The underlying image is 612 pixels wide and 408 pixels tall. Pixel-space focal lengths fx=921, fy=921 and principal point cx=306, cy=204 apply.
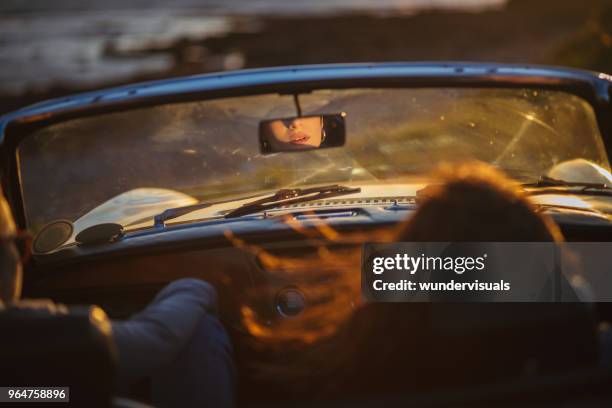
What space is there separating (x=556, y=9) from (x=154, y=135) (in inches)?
2661

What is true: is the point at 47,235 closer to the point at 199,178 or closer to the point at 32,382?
the point at 199,178

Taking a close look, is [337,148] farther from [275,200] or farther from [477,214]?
[477,214]

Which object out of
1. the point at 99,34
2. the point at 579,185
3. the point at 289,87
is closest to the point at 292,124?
the point at 289,87

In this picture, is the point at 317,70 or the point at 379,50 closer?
the point at 317,70

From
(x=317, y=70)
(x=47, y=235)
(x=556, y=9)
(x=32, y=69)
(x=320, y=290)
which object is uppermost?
(x=556, y=9)

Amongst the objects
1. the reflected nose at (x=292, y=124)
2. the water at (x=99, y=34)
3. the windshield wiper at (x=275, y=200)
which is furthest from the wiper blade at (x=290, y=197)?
the water at (x=99, y=34)

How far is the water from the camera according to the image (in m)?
43.8

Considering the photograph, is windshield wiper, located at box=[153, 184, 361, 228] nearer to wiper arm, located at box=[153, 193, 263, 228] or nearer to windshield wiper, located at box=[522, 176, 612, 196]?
wiper arm, located at box=[153, 193, 263, 228]

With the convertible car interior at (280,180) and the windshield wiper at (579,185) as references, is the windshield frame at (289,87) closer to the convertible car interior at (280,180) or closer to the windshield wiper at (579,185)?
the convertible car interior at (280,180)

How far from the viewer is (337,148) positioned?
4070 millimetres

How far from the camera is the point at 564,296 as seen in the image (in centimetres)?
231

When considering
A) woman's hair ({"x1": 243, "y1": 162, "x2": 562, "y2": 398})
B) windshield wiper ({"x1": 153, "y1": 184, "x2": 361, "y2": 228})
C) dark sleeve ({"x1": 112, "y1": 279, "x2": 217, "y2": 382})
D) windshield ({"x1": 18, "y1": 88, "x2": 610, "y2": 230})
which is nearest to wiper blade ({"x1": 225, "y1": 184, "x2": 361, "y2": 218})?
windshield wiper ({"x1": 153, "y1": 184, "x2": 361, "y2": 228})

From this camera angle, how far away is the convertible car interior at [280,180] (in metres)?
3.45

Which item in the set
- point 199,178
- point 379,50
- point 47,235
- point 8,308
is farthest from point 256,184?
point 379,50
